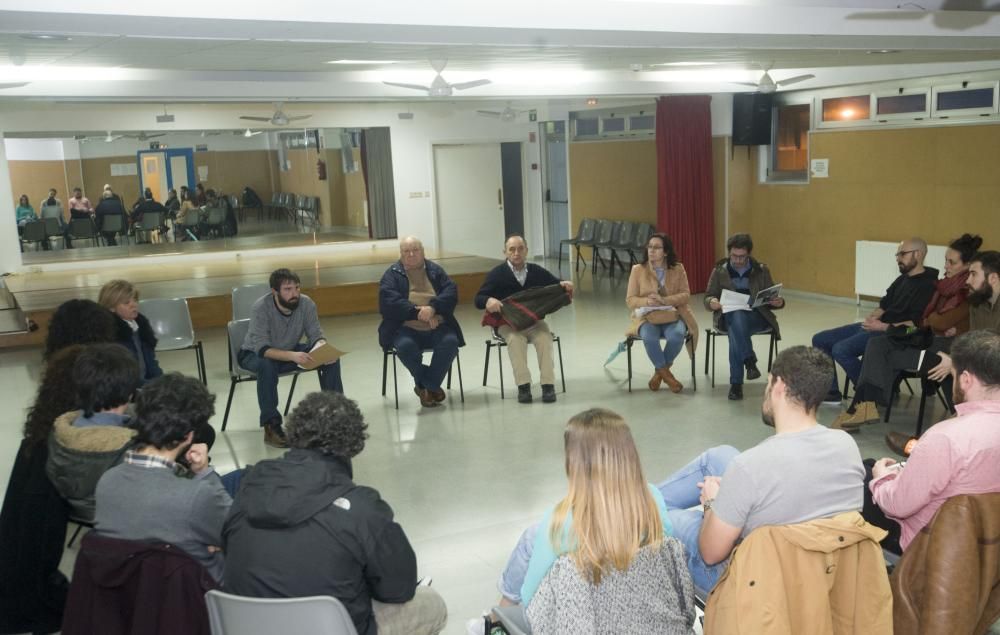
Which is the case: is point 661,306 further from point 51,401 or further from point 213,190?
point 213,190

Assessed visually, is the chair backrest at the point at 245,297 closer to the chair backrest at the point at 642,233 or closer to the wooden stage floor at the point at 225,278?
the wooden stage floor at the point at 225,278

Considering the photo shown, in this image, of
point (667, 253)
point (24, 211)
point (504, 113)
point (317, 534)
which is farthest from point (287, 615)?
point (24, 211)

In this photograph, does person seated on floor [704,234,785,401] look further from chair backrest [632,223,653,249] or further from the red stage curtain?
chair backrest [632,223,653,249]

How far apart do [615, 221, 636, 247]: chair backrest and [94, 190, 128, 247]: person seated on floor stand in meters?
7.26

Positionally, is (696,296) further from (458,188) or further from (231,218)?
(231,218)

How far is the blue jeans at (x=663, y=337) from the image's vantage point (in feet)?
21.6

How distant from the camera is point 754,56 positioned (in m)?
7.64

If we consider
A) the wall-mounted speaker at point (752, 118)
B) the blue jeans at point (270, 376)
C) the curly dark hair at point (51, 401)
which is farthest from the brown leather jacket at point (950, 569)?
the wall-mounted speaker at point (752, 118)

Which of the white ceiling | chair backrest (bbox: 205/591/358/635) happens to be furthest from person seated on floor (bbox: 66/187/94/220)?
chair backrest (bbox: 205/591/358/635)

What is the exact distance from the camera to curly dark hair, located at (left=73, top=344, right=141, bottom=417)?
310 centimetres

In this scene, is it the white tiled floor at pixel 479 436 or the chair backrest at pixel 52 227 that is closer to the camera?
the white tiled floor at pixel 479 436

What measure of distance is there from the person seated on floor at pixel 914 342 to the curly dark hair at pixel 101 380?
3.94 meters

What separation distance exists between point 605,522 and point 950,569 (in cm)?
112

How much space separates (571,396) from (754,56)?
321cm
